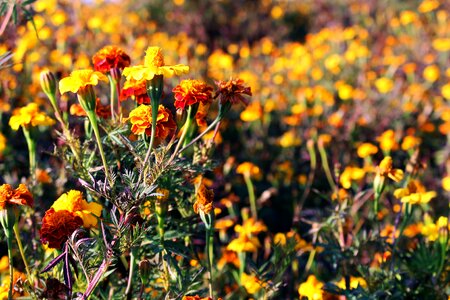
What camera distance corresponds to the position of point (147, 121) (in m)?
1.32

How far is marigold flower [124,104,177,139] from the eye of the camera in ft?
4.33

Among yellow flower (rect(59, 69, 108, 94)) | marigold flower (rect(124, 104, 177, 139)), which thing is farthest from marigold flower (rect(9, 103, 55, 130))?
marigold flower (rect(124, 104, 177, 139))

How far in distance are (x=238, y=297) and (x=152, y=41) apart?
329 centimetres

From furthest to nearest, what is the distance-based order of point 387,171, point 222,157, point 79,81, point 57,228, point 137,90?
point 222,157
point 387,171
point 137,90
point 79,81
point 57,228

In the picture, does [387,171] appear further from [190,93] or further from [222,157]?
[222,157]

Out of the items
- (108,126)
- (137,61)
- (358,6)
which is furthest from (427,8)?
(108,126)

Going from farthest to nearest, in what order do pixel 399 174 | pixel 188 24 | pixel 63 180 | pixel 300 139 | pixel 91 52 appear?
pixel 188 24 → pixel 91 52 → pixel 300 139 → pixel 63 180 → pixel 399 174

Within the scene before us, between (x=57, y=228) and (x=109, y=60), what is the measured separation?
0.53 metres

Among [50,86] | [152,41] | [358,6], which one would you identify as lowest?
[358,6]

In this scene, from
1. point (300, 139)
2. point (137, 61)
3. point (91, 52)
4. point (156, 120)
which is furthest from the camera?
point (91, 52)

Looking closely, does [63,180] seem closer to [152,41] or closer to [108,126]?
[108,126]

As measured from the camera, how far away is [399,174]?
1.76 meters

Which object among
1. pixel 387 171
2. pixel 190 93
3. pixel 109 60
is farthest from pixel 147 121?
pixel 387 171

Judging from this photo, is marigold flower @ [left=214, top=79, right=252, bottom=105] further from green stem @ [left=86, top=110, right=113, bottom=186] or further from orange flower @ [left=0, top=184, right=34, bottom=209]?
orange flower @ [left=0, top=184, right=34, bottom=209]
